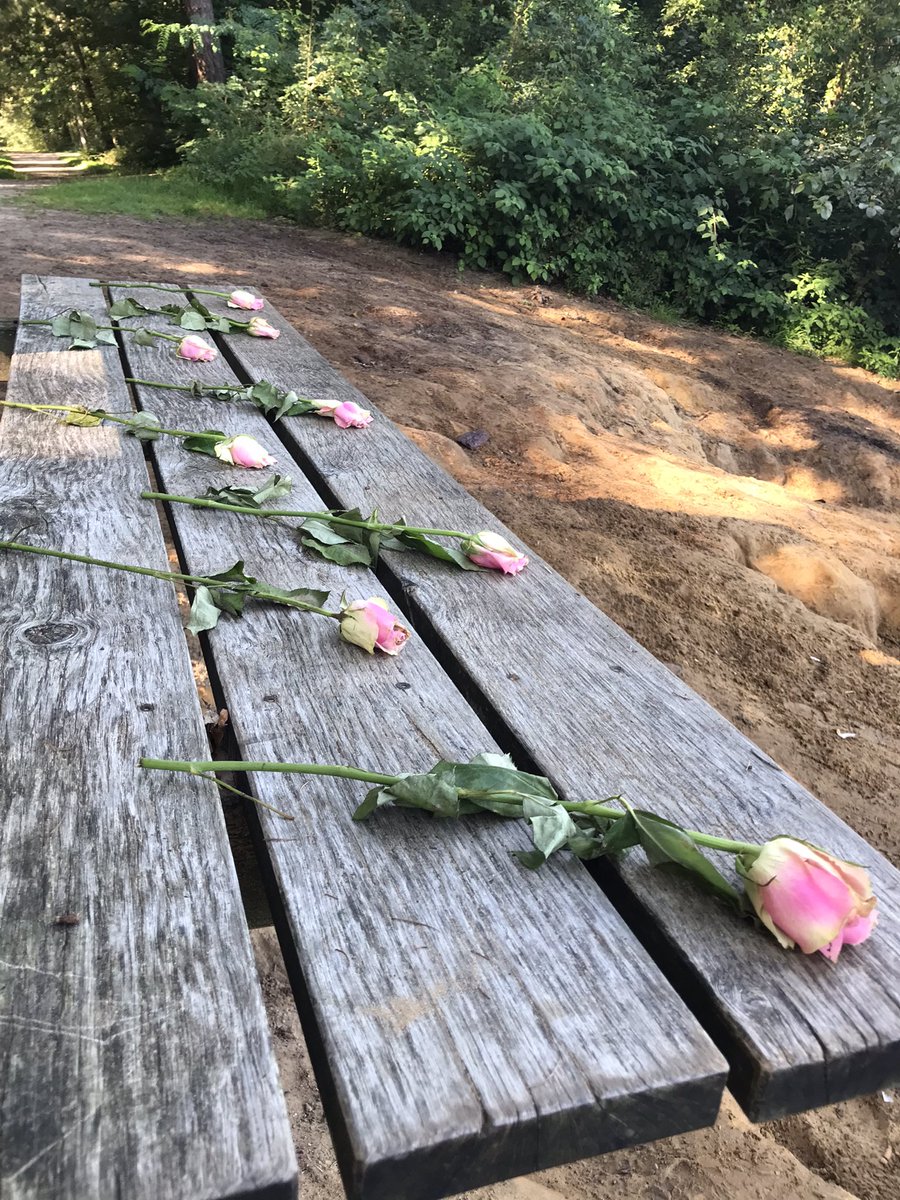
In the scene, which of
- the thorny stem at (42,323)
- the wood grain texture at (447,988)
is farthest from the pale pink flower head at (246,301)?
the wood grain texture at (447,988)

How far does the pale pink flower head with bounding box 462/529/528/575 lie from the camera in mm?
1416

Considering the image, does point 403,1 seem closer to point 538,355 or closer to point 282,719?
point 538,355

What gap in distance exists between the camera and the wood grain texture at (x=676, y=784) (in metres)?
0.70

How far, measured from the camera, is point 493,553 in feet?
4.64

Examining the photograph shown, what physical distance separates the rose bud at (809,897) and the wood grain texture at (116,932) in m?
0.40

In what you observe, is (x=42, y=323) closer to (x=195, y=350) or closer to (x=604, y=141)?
(x=195, y=350)

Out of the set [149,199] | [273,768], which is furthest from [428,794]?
[149,199]

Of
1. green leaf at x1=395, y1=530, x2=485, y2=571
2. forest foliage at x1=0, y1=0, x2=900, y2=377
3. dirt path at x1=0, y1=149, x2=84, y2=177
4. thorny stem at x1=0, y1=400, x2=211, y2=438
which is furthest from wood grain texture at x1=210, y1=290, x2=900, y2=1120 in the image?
dirt path at x1=0, y1=149, x2=84, y2=177

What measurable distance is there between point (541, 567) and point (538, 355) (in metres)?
4.34

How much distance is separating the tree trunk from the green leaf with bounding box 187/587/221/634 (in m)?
12.8

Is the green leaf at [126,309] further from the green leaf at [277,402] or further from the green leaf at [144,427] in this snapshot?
the green leaf at [144,427]

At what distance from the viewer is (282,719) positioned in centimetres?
102

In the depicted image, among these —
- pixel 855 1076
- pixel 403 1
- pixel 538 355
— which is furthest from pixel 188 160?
pixel 855 1076

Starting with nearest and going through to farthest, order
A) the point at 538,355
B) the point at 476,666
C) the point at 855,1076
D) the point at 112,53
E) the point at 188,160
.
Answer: the point at 855,1076
the point at 476,666
the point at 538,355
the point at 188,160
the point at 112,53
